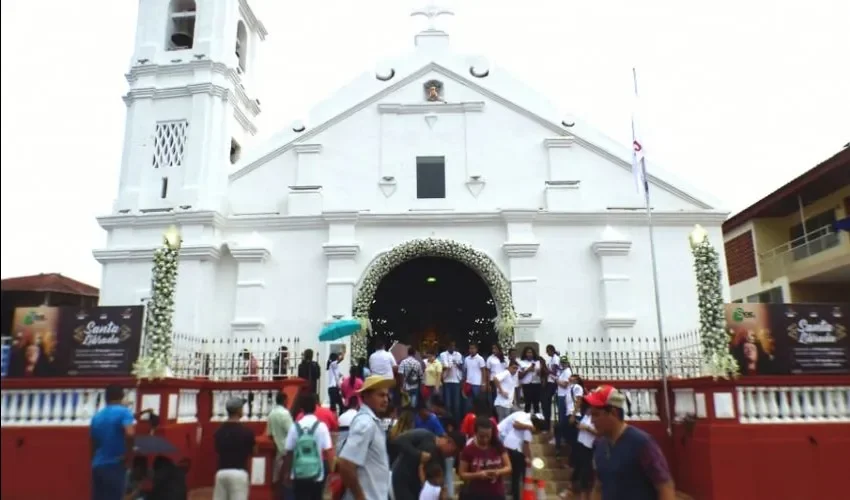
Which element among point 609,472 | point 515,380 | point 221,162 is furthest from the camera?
point 221,162

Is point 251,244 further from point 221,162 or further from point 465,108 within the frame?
point 465,108

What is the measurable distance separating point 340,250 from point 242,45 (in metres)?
8.29

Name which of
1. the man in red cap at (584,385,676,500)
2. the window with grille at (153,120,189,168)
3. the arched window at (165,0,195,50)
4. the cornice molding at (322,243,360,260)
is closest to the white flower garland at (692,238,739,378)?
the man in red cap at (584,385,676,500)

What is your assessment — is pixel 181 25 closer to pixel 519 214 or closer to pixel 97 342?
pixel 519 214

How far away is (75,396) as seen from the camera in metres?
8.80

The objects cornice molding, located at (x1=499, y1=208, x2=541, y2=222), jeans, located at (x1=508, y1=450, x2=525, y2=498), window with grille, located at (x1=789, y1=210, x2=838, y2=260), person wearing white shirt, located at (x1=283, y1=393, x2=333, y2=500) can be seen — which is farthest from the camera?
window with grille, located at (x1=789, y1=210, x2=838, y2=260)

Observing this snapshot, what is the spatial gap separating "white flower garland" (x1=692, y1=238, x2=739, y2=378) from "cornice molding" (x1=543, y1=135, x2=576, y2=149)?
25.8 ft

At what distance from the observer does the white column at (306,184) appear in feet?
57.7

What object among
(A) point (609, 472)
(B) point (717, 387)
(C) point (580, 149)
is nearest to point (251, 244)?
(C) point (580, 149)

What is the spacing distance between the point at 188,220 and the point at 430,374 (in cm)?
790

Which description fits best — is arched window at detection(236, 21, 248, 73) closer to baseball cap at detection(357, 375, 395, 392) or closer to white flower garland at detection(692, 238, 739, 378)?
white flower garland at detection(692, 238, 739, 378)

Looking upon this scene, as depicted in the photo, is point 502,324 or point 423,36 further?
point 423,36

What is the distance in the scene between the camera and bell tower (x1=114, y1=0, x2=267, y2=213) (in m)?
17.7

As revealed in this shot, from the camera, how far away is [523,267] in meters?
17.0
